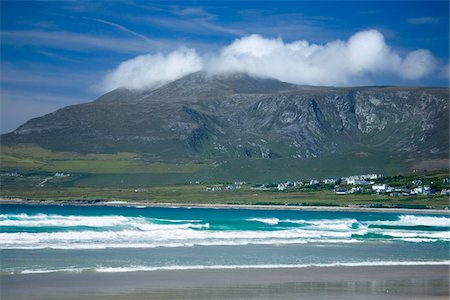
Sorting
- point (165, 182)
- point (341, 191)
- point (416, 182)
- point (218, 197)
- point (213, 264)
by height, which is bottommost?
point (218, 197)

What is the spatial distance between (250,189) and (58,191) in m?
42.6

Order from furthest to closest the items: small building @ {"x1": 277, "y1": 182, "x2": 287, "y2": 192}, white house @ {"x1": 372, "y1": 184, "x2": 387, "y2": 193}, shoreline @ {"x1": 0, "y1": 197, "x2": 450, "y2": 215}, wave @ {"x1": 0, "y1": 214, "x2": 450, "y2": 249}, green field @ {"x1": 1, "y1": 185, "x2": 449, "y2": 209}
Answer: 1. small building @ {"x1": 277, "y1": 182, "x2": 287, "y2": 192}
2. white house @ {"x1": 372, "y1": 184, "x2": 387, "y2": 193}
3. green field @ {"x1": 1, "y1": 185, "x2": 449, "y2": 209}
4. shoreline @ {"x1": 0, "y1": 197, "x2": 450, "y2": 215}
5. wave @ {"x1": 0, "y1": 214, "x2": 450, "y2": 249}

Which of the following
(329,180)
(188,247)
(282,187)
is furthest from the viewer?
(329,180)

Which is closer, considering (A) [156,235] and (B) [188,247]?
(B) [188,247]

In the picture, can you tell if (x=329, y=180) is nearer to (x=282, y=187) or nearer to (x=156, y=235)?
(x=282, y=187)

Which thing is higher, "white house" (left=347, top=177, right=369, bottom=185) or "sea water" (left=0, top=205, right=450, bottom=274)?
"white house" (left=347, top=177, right=369, bottom=185)

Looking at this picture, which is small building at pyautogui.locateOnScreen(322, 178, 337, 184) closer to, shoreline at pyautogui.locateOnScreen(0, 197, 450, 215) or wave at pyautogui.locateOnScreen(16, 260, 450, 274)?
Result: shoreline at pyautogui.locateOnScreen(0, 197, 450, 215)

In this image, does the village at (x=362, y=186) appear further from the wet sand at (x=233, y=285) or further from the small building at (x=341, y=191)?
the wet sand at (x=233, y=285)

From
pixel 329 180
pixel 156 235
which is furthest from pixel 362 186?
pixel 156 235

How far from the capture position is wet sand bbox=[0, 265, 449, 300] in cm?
2503

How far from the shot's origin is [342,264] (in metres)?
36.0

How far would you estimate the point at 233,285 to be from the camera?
27500mm

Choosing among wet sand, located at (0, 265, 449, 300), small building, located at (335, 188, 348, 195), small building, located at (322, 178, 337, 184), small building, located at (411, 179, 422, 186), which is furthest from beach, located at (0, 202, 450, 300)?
small building, located at (322, 178, 337, 184)

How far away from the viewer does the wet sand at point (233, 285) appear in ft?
82.1
